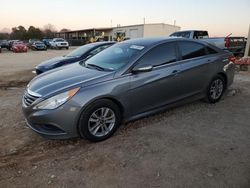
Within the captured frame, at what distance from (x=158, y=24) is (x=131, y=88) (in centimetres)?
4725

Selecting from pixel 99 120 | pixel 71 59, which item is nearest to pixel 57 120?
pixel 99 120

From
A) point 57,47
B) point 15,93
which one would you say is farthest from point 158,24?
point 15,93

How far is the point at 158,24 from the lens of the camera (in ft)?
160

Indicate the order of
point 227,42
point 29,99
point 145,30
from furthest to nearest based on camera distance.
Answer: point 145,30
point 227,42
point 29,99

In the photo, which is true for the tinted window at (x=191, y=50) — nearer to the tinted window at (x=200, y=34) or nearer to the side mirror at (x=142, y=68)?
the side mirror at (x=142, y=68)

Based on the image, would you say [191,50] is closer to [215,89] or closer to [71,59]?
[215,89]

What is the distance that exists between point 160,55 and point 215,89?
185 cm

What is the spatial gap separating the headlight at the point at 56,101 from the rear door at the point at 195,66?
2.19 metres

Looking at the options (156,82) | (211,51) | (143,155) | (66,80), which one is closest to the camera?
(143,155)

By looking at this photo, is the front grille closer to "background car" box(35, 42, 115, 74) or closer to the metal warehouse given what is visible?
"background car" box(35, 42, 115, 74)

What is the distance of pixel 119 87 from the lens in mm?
3822

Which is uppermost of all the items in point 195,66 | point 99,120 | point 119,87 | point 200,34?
point 200,34

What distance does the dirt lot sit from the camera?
9.53 feet

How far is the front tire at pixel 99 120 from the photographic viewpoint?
142 inches
